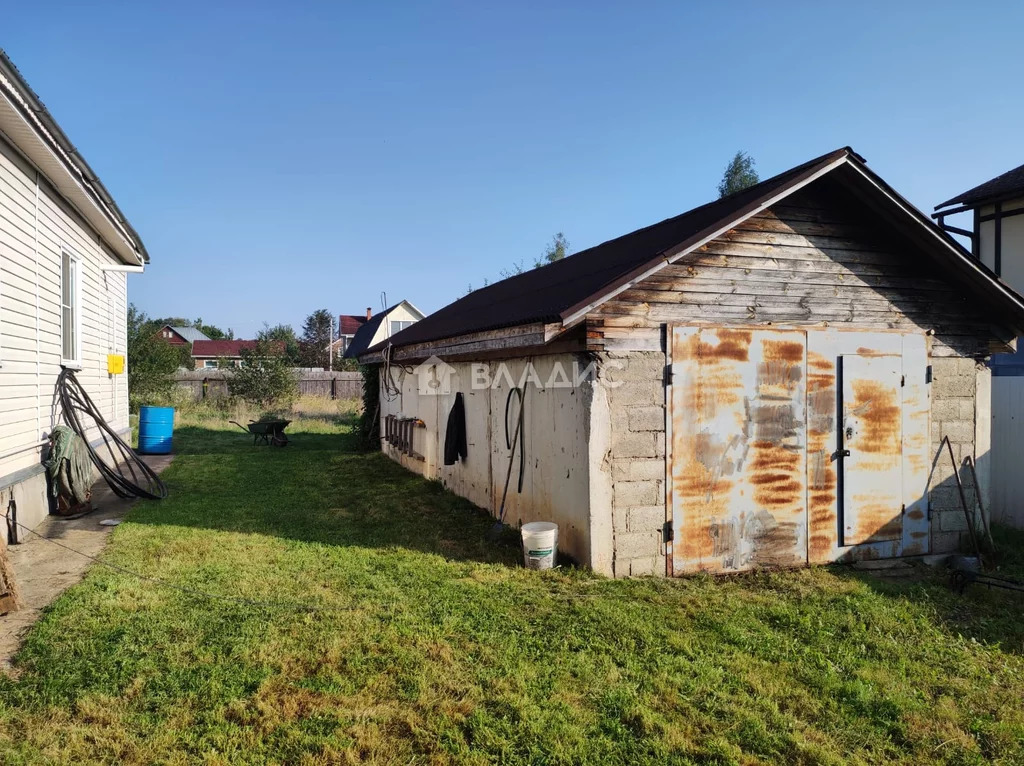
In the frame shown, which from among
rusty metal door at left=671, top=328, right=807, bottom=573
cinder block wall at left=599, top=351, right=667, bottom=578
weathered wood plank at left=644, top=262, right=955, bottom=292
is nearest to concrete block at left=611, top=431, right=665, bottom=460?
cinder block wall at left=599, top=351, right=667, bottom=578

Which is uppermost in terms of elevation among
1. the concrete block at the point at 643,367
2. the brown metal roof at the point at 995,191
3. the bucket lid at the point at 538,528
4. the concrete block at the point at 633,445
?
the brown metal roof at the point at 995,191

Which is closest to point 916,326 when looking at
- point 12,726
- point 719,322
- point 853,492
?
point 853,492

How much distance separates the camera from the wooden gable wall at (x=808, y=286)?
21.1ft

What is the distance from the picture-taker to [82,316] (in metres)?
10.7

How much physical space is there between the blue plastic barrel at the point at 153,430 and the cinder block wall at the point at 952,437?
14262 mm

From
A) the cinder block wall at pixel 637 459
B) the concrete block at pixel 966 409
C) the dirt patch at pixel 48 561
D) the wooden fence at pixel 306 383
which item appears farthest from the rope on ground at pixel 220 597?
the wooden fence at pixel 306 383

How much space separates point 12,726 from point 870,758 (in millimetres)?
4566

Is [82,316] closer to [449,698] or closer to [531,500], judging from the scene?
[531,500]

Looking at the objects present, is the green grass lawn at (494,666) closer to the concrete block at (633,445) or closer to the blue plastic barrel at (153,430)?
the concrete block at (633,445)

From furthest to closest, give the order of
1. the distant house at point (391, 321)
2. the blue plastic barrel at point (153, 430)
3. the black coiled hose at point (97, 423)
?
the distant house at point (391, 321) → the blue plastic barrel at point (153, 430) → the black coiled hose at point (97, 423)

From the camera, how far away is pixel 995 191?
1299cm

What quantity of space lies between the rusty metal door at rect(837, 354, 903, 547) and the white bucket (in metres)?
3.04

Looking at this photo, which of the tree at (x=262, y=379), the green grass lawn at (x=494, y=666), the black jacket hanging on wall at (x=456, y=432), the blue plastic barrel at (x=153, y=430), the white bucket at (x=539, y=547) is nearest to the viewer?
the green grass lawn at (x=494, y=666)

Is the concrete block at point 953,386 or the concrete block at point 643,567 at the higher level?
the concrete block at point 953,386
